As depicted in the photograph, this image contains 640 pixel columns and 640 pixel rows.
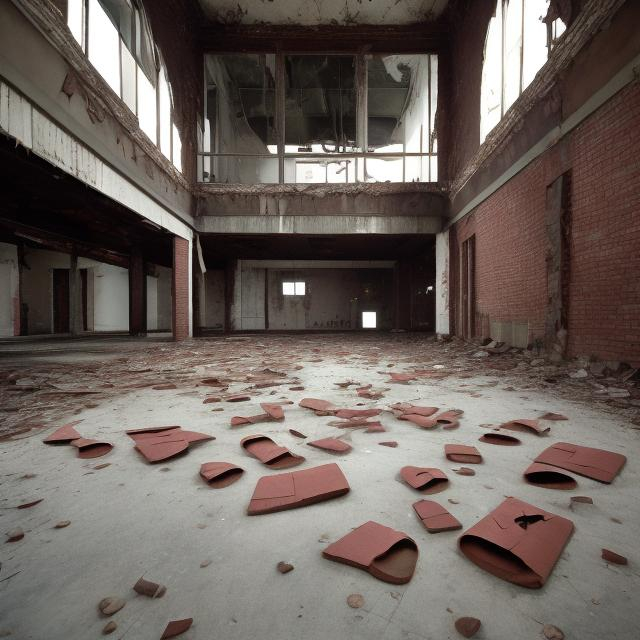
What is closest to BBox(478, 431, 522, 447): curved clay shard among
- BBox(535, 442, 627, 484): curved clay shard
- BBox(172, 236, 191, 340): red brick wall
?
BBox(535, 442, 627, 484): curved clay shard

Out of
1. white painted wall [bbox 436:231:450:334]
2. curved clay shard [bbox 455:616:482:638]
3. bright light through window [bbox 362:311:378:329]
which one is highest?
white painted wall [bbox 436:231:450:334]

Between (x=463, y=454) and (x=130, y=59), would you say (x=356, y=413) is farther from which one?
(x=130, y=59)

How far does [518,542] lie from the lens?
109 cm

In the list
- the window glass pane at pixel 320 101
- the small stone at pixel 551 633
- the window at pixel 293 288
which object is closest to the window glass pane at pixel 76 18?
the small stone at pixel 551 633

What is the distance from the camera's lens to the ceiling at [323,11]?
876 centimetres

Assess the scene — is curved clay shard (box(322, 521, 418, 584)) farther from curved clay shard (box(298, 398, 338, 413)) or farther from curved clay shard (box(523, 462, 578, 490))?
curved clay shard (box(298, 398, 338, 413))

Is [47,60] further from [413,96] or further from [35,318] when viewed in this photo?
[35,318]

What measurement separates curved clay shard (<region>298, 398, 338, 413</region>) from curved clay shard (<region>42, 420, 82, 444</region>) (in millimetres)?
1462

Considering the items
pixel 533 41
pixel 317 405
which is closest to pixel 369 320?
pixel 533 41

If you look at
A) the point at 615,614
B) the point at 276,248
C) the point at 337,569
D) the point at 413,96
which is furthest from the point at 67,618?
the point at 413,96

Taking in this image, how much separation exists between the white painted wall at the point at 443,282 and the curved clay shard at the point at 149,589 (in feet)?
29.5

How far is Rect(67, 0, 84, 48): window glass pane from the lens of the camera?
14.6 ft

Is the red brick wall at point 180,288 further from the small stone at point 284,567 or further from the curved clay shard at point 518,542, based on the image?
the curved clay shard at point 518,542

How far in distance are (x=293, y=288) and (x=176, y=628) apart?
1653 centimetres
